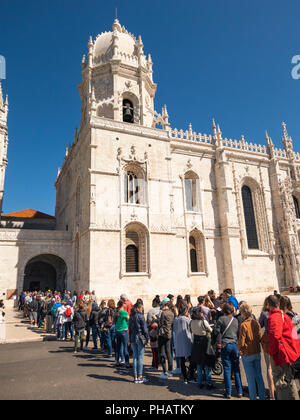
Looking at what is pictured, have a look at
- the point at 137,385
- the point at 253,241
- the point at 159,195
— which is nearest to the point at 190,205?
the point at 159,195

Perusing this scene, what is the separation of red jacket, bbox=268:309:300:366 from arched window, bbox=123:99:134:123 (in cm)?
2279

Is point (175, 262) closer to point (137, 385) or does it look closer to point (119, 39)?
point (137, 385)

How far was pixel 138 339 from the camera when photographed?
→ 6617 millimetres

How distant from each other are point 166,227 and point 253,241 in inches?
417

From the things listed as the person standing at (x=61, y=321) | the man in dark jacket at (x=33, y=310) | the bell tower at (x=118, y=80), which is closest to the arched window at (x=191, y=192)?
the bell tower at (x=118, y=80)

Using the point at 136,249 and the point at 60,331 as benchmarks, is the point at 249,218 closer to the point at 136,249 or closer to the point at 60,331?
the point at 136,249

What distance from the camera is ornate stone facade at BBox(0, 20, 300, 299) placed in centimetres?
1986

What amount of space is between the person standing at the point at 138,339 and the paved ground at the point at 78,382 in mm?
268

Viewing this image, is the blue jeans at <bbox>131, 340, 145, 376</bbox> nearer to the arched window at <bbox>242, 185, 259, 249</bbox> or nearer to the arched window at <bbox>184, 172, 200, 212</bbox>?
the arched window at <bbox>184, 172, 200, 212</bbox>

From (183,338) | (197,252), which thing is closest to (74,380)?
(183,338)

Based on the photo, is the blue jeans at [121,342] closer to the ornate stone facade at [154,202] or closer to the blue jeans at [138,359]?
the blue jeans at [138,359]

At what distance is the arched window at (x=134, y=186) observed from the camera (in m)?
21.3

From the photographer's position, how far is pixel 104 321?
29.8 ft

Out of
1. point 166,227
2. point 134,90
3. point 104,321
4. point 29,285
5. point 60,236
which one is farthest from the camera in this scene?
point 29,285
